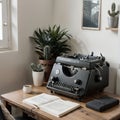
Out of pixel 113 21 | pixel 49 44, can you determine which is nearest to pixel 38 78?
pixel 49 44

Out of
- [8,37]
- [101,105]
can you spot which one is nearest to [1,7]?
[8,37]

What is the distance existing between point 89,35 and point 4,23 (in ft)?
3.16

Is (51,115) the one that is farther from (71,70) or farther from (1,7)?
(1,7)

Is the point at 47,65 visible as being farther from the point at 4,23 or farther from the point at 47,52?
the point at 4,23

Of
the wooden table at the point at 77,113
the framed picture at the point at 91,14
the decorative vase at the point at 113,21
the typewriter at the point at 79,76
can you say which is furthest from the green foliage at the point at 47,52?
the decorative vase at the point at 113,21

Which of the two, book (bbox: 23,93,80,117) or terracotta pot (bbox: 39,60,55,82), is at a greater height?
terracotta pot (bbox: 39,60,55,82)

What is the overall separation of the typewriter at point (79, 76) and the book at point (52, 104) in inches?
4.2

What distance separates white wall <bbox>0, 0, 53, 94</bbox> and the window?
112 millimetres

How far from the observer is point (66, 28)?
279cm

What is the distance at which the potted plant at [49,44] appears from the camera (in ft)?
8.46

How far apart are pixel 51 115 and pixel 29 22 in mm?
1306

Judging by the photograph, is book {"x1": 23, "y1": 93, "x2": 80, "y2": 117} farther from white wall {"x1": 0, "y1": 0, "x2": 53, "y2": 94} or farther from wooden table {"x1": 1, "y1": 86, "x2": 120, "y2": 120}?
white wall {"x1": 0, "y1": 0, "x2": 53, "y2": 94}

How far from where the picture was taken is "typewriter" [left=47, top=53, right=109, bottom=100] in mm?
2035

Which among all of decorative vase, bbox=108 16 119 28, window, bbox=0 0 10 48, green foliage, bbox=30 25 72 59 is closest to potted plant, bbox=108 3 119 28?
decorative vase, bbox=108 16 119 28
